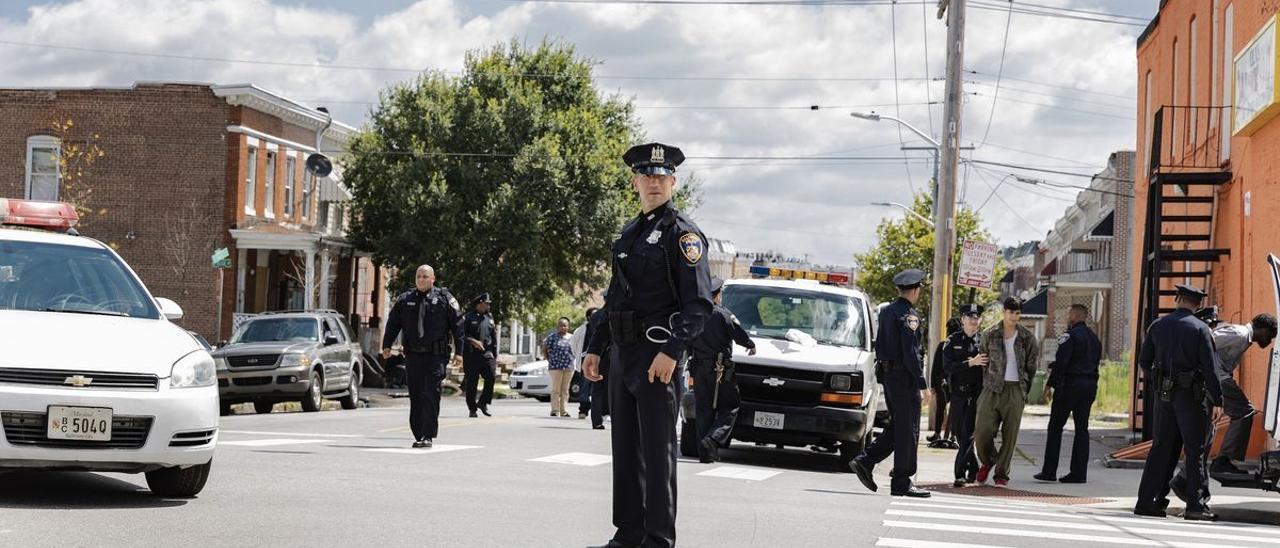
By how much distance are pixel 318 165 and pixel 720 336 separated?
29969mm

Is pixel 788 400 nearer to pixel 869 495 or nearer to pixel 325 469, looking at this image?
pixel 869 495

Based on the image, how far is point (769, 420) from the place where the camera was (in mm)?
16375

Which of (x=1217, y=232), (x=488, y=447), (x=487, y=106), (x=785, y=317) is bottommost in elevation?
(x=488, y=447)

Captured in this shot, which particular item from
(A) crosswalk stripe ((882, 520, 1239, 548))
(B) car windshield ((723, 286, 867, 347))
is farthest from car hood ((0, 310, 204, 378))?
(B) car windshield ((723, 286, 867, 347))

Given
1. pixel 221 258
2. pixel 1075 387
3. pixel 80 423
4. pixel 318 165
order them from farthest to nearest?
pixel 318 165 → pixel 221 258 → pixel 1075 387 → pixel 80 423

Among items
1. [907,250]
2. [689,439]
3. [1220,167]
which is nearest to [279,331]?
[689,439]

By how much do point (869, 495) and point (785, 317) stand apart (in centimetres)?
462

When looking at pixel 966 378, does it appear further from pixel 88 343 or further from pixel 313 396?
pixel 313 396

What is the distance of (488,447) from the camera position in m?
16.5

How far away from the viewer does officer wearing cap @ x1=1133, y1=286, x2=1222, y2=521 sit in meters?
12.5

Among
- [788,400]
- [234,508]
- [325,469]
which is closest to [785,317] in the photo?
[788,400]

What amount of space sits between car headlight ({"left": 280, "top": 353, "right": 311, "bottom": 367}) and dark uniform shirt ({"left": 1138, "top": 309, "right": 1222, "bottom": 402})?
16191mm

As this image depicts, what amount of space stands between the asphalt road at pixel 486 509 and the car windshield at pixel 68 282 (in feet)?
3.73

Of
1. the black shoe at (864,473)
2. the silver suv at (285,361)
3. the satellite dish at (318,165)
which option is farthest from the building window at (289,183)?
the black shoe at (864,473)
